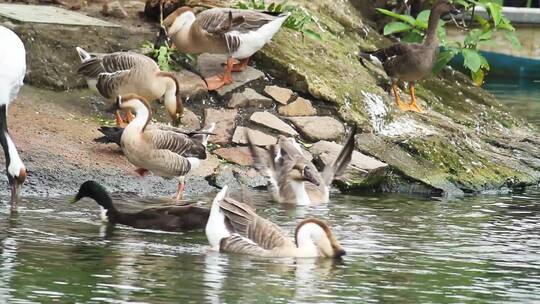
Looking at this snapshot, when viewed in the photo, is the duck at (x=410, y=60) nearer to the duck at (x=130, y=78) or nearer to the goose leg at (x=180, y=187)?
the duck at (x=130, y=78)

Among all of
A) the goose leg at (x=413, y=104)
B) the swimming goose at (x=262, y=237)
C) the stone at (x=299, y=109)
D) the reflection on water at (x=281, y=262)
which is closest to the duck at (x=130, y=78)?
the stone at (x=299, y=109)

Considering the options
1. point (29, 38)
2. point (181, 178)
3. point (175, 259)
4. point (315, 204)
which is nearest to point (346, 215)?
point (315, 204)

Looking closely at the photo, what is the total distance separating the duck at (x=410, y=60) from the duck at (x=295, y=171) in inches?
101

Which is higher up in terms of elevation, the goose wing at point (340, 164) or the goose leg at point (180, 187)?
the goose wing at point (340, 164)

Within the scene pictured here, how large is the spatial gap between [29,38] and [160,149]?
2.66 meters

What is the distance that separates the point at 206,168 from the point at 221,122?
1.05m

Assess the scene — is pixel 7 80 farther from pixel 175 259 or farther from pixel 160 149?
pixel 175 259

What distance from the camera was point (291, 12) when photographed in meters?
16.2

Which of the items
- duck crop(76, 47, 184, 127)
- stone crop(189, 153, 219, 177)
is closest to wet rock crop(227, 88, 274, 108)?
duck crop(76, 47, 184, 127)

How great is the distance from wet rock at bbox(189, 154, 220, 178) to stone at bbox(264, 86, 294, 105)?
5.01ft

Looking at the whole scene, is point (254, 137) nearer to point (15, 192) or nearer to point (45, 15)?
point (45, 15)

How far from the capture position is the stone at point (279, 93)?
14938 mm

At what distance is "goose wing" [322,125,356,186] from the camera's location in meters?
13.2

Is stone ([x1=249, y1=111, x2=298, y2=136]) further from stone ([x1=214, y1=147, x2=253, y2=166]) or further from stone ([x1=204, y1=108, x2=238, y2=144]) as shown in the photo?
stone ([x1=214, y1=147, x2=253, y2=166])
